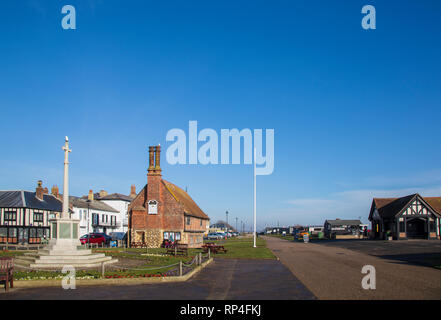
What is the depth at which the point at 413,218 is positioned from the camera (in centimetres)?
5831

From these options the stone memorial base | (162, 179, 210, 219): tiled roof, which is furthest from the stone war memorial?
(162, 179, 210, 219): tiled roof

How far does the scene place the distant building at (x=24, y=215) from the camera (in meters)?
50.2

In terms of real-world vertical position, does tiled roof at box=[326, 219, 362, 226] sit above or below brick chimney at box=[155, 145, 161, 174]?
below

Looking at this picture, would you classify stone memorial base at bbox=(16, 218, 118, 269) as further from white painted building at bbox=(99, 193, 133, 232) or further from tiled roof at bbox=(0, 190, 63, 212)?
white painted building at bbox=(99, 193, 133, 232)

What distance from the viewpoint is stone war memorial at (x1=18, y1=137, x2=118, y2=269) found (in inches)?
842

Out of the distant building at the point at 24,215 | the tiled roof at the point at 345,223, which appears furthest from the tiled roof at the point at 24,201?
the tiled roof at the point at 345,223

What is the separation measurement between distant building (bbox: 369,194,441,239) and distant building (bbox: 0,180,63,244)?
47.1 meters

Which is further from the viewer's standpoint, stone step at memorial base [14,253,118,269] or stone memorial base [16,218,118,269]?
stone memorial base [16,218,118,269]

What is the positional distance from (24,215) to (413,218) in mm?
53254

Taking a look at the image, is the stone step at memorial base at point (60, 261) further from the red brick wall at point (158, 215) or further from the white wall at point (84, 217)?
the white wall at point (84, 217)

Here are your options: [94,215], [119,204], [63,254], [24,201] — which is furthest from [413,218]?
[24,201]

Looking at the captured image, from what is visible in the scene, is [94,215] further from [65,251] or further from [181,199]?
[65,251]
